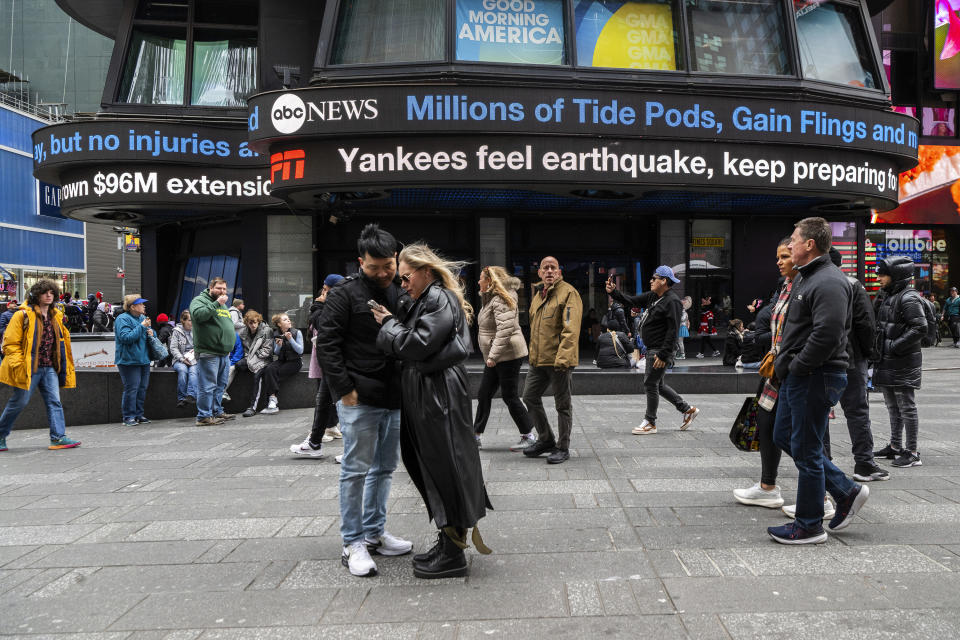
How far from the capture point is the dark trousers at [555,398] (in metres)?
6.86

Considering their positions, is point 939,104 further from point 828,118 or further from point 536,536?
point 536,536

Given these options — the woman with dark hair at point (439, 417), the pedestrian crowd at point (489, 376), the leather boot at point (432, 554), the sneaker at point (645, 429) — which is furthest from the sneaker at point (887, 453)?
the leather boot at point (432, 554)

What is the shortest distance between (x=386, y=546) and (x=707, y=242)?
553 inches

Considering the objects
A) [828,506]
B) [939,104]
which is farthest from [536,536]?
[939,104]

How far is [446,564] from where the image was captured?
12.8ft

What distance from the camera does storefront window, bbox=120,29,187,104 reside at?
1617cm

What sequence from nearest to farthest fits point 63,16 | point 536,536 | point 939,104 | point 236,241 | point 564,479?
point 536,536 < point 564,479 < point 236,241 < point 939,104 < point 63,16

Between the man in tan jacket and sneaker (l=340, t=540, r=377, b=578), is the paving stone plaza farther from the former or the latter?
the man in tan jacket

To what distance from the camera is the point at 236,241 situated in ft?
56.3

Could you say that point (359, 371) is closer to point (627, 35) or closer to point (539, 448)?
point (539, 448)

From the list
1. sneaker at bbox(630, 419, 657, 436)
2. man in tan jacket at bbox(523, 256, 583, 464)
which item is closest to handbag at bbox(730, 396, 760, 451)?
man in tan jacket at bbox(523, 256, 583, 464)

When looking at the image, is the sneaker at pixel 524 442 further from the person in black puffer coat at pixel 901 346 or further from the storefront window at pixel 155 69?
the storefront window at pixel 155 69

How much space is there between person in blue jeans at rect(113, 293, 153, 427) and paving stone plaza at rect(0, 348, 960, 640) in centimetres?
262

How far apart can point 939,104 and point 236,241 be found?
21234mm
